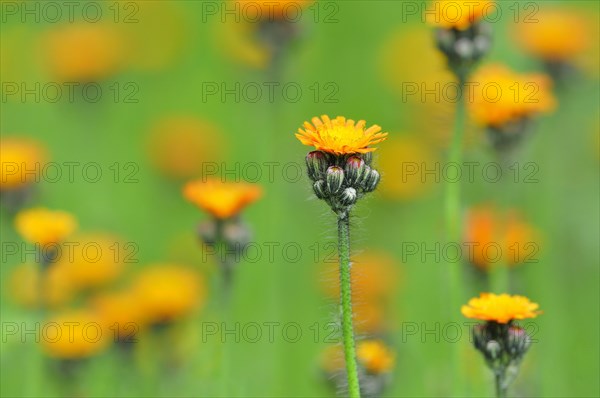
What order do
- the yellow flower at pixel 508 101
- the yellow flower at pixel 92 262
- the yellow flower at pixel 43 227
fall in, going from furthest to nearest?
the yellow flower at pixel 92 262 < the yellow flower at pixel 508 101 < the yellow flower at pixel 43 227

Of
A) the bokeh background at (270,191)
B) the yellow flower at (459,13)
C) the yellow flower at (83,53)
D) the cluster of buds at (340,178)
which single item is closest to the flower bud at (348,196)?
the cluster of buds at (340,178)

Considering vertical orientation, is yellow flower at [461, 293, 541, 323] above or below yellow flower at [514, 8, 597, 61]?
below

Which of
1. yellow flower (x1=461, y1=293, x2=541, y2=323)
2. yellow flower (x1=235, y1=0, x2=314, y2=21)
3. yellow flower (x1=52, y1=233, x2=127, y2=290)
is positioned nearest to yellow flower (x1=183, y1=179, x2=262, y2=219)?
yellow flower (x1=461, y1=293, x2=541, y2=323)

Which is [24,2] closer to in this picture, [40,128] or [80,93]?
[40,128]

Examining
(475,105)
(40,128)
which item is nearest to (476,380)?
(475,105)

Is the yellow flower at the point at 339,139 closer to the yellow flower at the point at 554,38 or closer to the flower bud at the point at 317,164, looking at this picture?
the flower bud at the point at 317,164

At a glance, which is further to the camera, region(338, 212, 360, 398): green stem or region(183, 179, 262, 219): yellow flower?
region(183, 179, 262, 219): yellow flower

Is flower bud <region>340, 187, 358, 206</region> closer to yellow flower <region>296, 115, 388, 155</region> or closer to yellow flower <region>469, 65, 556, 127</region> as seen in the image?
yellow flower <region>296, 115, 388, 155</region>
